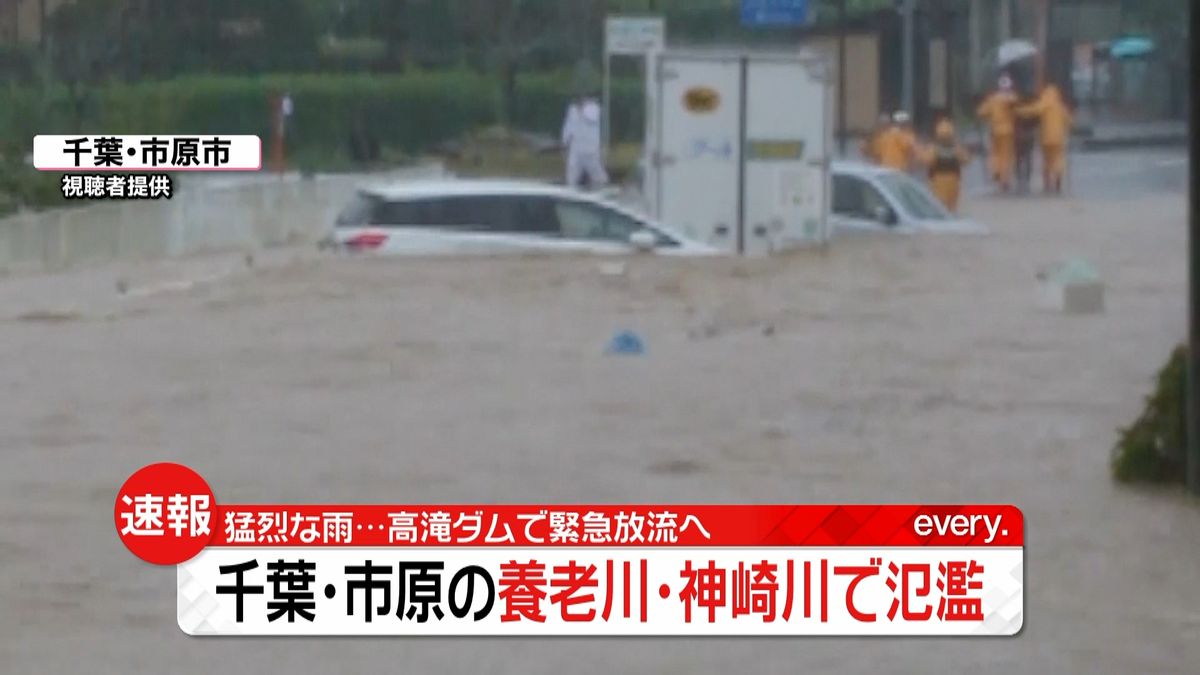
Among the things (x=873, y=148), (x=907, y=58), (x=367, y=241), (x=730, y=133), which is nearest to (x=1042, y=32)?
(x=907, y=58)

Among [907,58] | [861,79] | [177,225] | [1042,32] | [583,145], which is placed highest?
[1042,32]

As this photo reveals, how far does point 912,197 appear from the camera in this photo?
24250mm

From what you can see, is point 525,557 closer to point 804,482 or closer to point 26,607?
point 26,607

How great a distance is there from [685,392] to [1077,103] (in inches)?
1839

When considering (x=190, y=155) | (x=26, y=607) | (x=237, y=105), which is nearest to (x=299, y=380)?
(x=190, y=155)

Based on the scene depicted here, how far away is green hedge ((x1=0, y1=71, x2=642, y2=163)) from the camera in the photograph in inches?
1602

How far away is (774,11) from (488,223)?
67.8 feet

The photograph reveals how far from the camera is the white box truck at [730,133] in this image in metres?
24.3

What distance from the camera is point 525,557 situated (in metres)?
7.10

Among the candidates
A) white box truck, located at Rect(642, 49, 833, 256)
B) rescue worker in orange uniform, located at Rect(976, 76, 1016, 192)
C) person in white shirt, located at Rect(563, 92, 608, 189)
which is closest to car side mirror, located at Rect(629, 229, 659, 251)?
white box truck, located at Rect(642, 49, 833, 256)

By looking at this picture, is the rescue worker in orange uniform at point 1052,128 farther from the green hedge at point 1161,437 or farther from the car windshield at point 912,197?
the green hedge at point 1161,437

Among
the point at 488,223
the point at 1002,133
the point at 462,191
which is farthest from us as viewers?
the point at 1002,133
